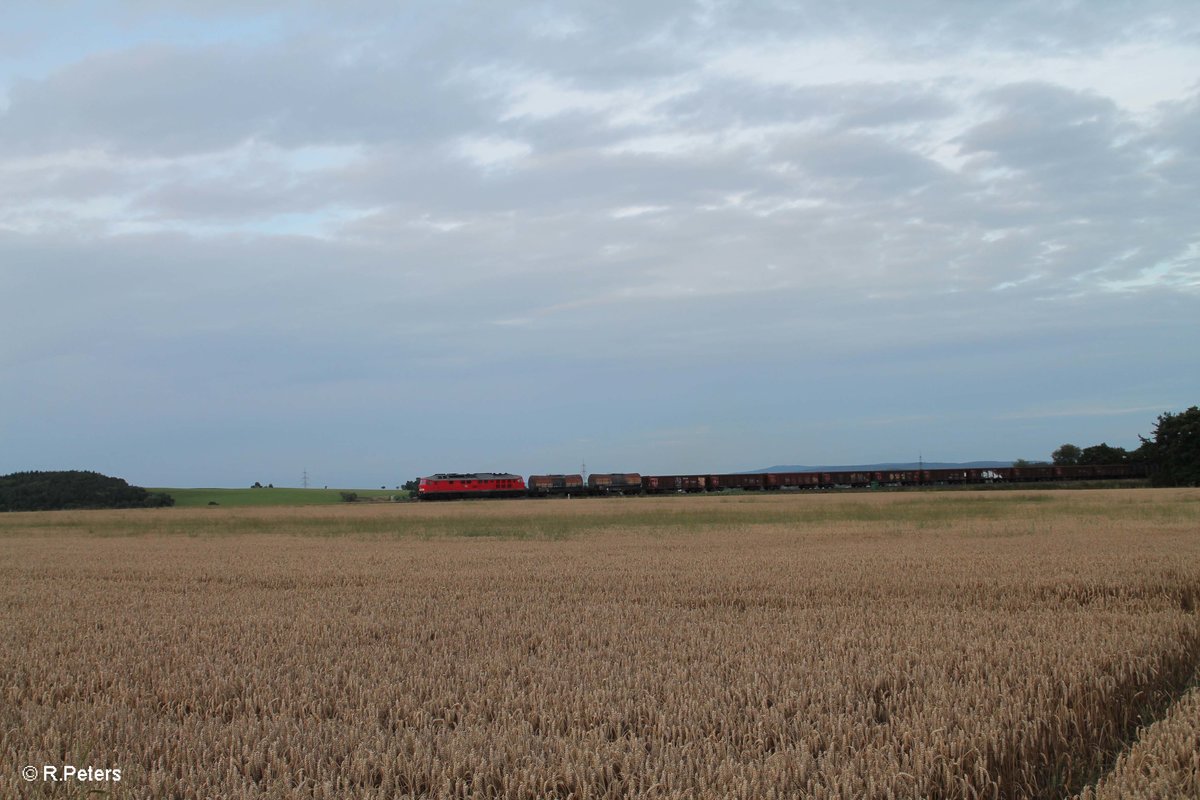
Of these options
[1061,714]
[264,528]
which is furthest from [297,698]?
[264,528]

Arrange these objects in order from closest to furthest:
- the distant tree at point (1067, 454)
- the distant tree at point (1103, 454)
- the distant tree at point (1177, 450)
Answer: the distant tree at point (1177, 450) < the distant tree at point (1103, 454) < the distant tree at point (1067, 454)

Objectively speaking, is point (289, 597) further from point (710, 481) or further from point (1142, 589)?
point (710, 481)

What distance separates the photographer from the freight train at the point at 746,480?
8269cm

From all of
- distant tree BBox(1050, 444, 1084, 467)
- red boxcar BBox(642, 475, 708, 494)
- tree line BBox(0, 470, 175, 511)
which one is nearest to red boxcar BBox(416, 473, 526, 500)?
red boxcar BBox(642, 475, 708, 494)

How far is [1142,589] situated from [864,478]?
78399 millimetres

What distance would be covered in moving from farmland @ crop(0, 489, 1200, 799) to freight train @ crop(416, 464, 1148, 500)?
2614 inches

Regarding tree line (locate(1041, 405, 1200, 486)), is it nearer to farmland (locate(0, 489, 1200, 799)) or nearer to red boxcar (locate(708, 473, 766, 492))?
red boxcar (locate(708, 473, 766, 492))

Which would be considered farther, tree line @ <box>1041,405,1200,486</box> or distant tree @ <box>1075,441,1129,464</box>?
distant tree @ <box>1075,441,1129,464</box>

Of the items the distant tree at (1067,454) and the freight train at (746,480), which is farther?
the distant tree at (1067,454)

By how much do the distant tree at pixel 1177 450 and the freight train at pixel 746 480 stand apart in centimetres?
516

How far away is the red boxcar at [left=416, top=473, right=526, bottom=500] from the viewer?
268 ft

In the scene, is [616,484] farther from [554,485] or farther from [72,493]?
[72,493]

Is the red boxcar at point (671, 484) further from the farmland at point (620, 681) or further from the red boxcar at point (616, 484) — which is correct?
the farmland at point (620, 681)

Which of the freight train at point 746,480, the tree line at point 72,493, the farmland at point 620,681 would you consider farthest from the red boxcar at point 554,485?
the farmland at point 620,681
